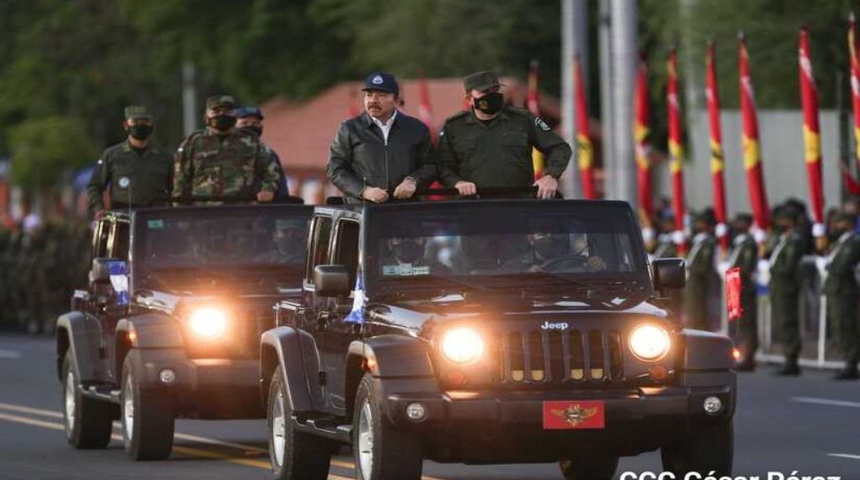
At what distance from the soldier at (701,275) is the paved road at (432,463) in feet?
12.7

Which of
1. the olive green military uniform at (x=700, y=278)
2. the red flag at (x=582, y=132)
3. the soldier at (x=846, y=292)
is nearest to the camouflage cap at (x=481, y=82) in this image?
the soldier at (x=846, y=292)

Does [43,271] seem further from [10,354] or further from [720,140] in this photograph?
[720,140]

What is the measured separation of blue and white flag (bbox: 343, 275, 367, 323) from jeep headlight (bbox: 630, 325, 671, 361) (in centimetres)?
157

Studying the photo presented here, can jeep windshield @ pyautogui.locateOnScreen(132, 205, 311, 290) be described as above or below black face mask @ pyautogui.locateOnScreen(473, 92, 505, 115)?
below

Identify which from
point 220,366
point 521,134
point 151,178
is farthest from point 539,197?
point 151,178

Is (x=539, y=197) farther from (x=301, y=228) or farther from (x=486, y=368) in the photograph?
(x=301, y=228)

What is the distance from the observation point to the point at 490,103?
51.6 feet

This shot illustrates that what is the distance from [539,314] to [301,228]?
5.80 meters

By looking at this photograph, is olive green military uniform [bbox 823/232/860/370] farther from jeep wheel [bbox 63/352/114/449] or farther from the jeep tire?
the jeep tire

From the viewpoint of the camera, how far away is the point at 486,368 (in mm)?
13000

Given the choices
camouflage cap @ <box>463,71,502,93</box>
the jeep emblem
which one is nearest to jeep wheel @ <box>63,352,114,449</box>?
camouflage cap @ <box>463,71,502,93</box>

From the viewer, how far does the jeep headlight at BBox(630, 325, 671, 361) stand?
13.1 meters

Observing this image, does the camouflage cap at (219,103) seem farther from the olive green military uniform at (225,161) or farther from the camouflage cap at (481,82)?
the camouflage cap at (481,82)

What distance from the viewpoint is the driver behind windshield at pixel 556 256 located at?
14070 mm
